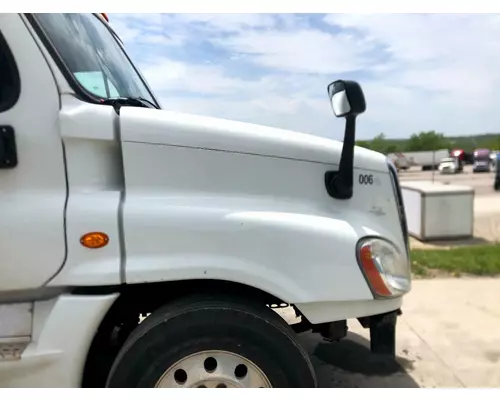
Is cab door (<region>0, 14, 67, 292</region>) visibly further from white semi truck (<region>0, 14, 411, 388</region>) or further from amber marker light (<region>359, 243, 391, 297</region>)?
amber marker light (<region>359, 243, 391, 297</region>)

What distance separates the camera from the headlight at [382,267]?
2303mm

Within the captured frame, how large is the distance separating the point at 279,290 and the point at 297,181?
1.77 feet

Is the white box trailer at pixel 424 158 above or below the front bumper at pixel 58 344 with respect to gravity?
below

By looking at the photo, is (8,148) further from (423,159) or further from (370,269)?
(423,159)

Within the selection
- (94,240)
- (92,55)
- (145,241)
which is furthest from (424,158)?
(94,240)

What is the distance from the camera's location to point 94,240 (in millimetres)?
2092

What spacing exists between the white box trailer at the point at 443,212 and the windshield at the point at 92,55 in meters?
6.24

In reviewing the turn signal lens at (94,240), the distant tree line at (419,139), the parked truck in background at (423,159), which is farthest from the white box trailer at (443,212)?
the parked truck in background at (423,159)

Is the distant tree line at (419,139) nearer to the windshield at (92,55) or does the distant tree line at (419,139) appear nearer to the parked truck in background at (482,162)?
the windshield at (92,55)

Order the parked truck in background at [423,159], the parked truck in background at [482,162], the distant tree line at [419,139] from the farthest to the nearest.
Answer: the parked truck in background at [423,159], the parked truck in background at [482,162], the distant tree line at [419,139]

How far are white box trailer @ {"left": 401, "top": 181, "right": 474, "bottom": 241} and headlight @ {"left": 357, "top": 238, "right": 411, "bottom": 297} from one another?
5961 mm

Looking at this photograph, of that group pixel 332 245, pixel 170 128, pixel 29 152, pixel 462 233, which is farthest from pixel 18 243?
pixel 462 233

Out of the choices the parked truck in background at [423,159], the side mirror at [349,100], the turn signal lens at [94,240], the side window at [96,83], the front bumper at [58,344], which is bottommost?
the parked truck in background at [423,159]

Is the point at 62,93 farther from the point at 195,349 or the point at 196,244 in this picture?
the point at 195,349
